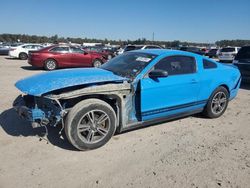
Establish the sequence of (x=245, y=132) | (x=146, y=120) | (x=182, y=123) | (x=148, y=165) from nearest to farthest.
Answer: (x=148, y=165)
(x=146, y=120)
(x=245, y=132)
(x=182, y=123)

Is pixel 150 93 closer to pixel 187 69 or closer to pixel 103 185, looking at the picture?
pixel 187 69

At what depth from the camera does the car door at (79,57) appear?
47.3 feet

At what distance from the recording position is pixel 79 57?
14609 mm

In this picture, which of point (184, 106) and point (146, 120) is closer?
point (146, 120)

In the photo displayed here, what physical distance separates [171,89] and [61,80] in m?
1.99

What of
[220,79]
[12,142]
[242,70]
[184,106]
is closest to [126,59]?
[184,106]

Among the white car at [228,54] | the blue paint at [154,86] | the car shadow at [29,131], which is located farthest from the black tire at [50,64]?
the white car at [228,54]

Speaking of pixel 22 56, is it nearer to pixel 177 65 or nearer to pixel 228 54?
pixel 228 54

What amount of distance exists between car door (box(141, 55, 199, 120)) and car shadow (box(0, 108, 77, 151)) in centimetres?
146

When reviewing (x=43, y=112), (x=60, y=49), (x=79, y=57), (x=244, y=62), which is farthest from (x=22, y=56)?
(x=43, y=112)

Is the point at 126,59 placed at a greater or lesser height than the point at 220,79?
greater

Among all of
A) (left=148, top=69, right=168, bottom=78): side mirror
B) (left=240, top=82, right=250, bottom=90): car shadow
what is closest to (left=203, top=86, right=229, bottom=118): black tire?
(left=148, top=69, right=168, bottom=78): side mirror

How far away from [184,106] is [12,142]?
3.25 metres

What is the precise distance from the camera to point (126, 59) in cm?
491
